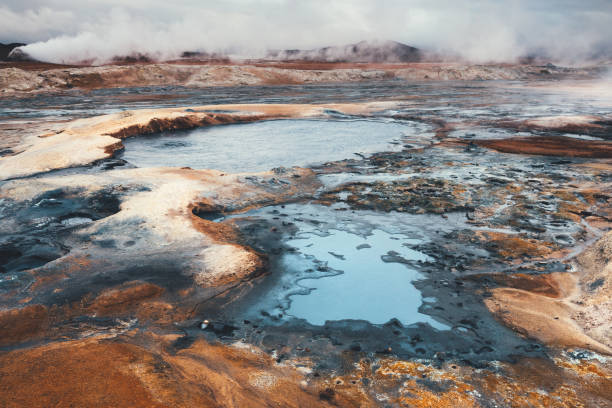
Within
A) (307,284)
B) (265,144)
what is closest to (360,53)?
(265,144)

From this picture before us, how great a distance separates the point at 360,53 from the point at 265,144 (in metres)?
83.6

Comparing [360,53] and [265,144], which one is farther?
[360,53]

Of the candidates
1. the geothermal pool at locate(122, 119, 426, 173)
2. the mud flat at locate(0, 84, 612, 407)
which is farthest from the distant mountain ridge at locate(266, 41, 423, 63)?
the mud flat at locate(0, 84, 612, 407)

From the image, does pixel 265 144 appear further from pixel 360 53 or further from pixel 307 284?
pixel 360 53

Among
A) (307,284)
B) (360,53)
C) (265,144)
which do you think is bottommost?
(307,284)

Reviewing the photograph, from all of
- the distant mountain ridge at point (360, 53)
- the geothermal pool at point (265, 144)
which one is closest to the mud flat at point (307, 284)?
the geothermal pool at point (265, 144)

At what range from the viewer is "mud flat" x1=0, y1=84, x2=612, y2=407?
3502 mm

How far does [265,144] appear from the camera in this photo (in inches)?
586

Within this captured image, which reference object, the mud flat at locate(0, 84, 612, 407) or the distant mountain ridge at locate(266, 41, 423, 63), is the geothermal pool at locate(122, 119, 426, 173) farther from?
the distant mountain ridge at locate(266, 41, 423, 63)

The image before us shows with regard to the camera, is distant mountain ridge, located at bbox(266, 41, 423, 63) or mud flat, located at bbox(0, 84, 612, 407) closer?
mud flat, located at bbox(0, 84, 612, 407)

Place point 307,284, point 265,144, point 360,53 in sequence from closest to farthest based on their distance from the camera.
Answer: point 307,284 < point 265,144 < point 360,53

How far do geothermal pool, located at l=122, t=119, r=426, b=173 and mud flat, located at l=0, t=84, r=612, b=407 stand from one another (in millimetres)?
1358

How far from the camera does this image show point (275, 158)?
12844 millimetres

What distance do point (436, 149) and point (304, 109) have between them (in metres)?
10.2
